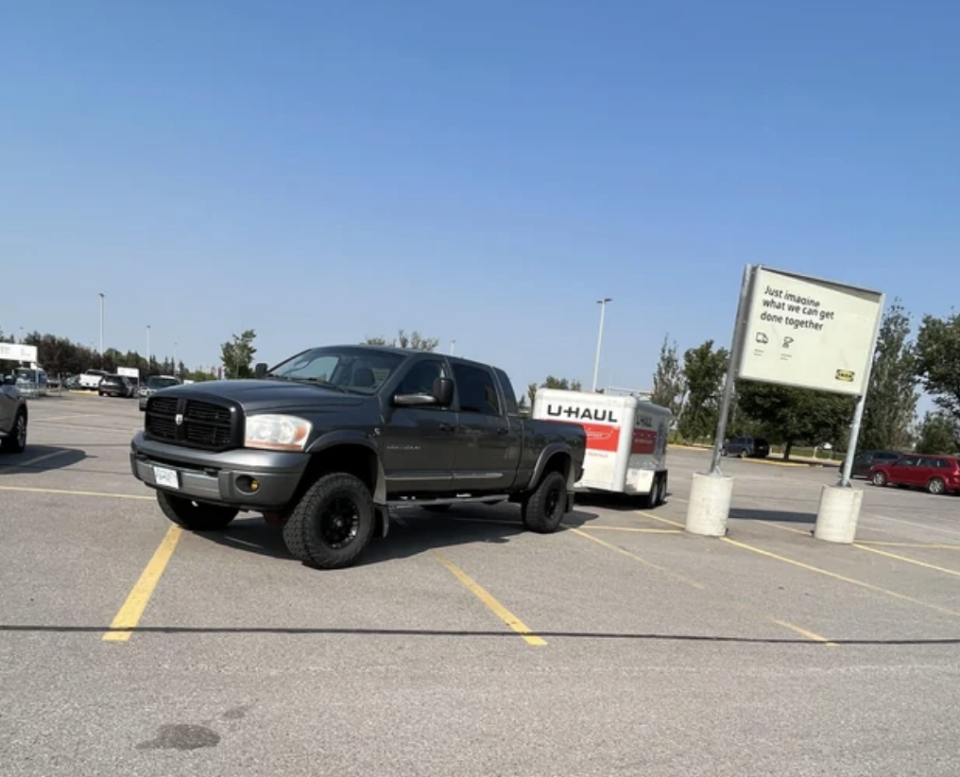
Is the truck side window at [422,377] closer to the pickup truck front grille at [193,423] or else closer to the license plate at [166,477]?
the pickup truck front grille at [193,423]

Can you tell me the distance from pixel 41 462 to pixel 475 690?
10.2 m

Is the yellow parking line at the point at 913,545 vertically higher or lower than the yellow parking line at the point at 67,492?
higher

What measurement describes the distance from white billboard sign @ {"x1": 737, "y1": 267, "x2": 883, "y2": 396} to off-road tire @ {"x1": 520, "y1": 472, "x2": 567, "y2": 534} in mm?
3867

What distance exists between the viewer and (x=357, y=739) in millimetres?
3621

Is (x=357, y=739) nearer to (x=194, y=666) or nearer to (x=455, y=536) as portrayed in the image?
(x=194, y=666)

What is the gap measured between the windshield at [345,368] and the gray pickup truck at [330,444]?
2 cm

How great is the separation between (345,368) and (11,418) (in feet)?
24.6

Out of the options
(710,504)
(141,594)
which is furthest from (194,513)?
(710,504)

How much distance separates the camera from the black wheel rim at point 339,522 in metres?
6.62

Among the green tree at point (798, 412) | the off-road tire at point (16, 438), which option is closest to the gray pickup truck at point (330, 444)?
the off-road tire at point (16, 438)

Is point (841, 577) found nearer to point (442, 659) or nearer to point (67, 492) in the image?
point (442, 659)

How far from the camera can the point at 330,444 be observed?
6.51 metres

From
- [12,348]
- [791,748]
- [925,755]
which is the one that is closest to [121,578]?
[791,748]

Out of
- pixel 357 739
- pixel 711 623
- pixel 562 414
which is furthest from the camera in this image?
pixel 562 414
